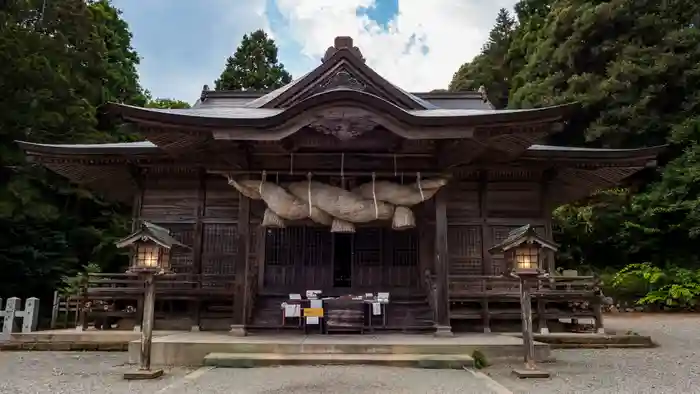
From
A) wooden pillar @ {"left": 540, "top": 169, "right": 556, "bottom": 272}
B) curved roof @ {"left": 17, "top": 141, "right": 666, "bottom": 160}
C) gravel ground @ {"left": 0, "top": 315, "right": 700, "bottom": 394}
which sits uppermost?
curved roof @ {"left": 17, "top": 141, "right": 666, "bottom": 160}

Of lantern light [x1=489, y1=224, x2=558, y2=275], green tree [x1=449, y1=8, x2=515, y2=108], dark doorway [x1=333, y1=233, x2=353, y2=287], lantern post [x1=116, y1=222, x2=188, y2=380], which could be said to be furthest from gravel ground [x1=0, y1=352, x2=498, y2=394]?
green tree [x1=449, y1=8, x2=515, y2=108]

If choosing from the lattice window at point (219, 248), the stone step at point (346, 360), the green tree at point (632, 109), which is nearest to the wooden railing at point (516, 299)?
the stone step at point (346, 360)

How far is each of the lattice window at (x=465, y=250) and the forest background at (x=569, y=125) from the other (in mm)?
8863

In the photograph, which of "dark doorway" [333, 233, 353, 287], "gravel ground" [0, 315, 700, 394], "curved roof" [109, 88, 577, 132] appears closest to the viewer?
"gravel ground" [0, 315, 700, 394]

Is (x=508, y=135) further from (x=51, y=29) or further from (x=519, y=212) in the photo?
(x=51, y=29)

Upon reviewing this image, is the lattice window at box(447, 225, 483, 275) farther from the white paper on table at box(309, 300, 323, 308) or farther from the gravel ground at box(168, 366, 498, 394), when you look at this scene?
the gravel ground at box(168, 366, 498, 394)

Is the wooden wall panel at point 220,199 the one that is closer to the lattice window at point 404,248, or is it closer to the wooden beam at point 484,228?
the lattice window at point 404,248

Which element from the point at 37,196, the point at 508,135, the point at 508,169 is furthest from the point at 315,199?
the point at 37,196

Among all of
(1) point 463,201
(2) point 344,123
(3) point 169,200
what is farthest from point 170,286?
(1) point 463,201

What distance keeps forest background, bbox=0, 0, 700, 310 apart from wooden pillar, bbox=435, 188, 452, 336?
8.68 meters

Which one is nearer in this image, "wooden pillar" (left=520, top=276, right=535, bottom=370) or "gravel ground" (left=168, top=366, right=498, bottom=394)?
"gravel ground" (left=168, top=366, right=498, bottom=394)

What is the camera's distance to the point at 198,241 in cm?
1049

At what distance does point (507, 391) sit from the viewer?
219 inches

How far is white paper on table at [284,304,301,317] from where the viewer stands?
30.3 ft
